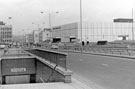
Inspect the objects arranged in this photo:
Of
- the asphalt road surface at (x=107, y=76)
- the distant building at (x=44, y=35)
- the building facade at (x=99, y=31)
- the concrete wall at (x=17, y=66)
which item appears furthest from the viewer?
the distant building at (x=44, y=35)

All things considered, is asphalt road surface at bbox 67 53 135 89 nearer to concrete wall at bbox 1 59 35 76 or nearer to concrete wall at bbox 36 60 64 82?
concrete wall at bbox 36 60 64 82

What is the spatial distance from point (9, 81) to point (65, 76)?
87.4ft

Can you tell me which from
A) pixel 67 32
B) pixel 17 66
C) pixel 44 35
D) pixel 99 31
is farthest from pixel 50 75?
pixel 44 35

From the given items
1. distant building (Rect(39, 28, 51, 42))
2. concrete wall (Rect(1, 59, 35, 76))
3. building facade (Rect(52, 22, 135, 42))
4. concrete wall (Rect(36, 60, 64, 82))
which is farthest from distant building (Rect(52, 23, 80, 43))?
concrete wall (Rect(36, 60, 64, 82))

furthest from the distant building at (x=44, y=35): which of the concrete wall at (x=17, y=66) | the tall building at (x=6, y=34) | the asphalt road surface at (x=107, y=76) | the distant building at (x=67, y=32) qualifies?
the asphalt road surface at (x=107, y=76)

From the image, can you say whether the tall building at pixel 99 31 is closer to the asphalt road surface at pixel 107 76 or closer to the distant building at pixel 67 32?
the distant building at pixel 67 32

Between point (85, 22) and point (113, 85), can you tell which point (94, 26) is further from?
point (113, 85)

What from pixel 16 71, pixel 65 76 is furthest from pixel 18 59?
pixel 65 76

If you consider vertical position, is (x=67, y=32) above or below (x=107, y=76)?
above

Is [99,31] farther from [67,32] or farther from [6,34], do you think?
[6,34]

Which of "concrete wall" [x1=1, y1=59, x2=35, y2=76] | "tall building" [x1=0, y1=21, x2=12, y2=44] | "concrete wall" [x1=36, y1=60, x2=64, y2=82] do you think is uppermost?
"tall building" [x1=0, y1=21, x2=12, y2=44]

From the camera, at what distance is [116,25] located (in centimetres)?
13062

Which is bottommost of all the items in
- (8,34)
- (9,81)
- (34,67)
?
(9,81)

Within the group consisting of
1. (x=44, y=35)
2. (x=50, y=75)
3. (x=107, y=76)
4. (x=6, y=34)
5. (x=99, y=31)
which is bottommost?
(x=50, y=75)
